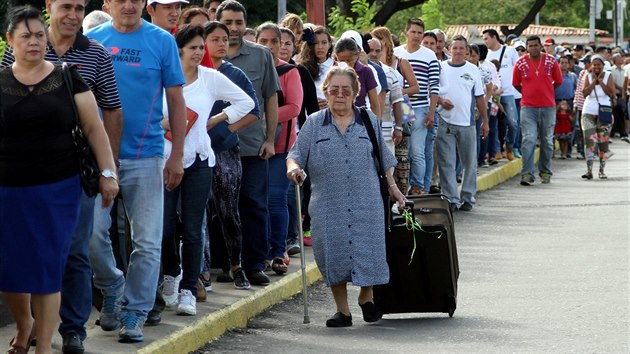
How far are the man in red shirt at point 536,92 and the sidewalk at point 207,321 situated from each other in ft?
30.5

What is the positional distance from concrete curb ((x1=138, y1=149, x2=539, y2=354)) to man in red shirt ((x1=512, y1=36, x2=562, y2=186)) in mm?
9237

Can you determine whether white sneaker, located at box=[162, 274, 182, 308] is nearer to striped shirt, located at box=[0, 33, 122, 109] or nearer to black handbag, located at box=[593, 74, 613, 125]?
striped shirt, located at box=[0, 33, 122, 109]

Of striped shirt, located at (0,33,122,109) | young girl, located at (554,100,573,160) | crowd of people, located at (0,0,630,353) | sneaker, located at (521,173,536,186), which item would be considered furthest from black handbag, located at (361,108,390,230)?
young girl, located at (554,100,573,160)

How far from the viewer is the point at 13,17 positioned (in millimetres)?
7180

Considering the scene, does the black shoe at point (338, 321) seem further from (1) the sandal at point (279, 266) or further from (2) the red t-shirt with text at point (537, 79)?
(2) the red t-shirt with text at point (537, 79)

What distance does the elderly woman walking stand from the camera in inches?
377

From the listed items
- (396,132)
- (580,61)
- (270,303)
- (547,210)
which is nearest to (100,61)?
(270,303)

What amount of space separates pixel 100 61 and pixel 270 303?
3201 millimetres

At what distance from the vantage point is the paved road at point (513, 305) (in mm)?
8875

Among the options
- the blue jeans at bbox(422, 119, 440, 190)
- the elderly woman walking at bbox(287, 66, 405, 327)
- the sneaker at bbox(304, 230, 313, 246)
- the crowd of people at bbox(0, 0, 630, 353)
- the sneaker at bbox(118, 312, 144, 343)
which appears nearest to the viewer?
the crowd of people at bbox(0, 0, 630, 353)

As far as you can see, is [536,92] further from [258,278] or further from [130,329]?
[130,329]

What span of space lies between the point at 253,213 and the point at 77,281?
10.6ft

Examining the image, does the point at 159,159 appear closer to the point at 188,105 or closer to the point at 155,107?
the point at 155,107

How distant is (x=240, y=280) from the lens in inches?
410
